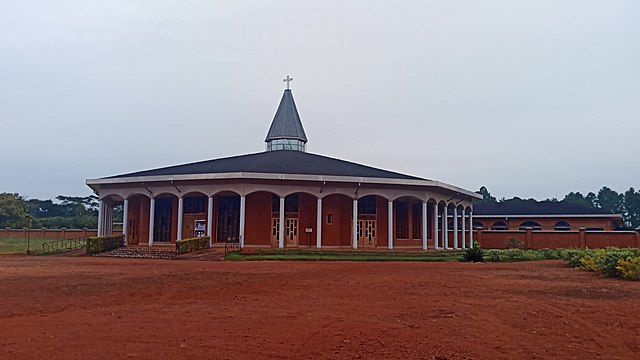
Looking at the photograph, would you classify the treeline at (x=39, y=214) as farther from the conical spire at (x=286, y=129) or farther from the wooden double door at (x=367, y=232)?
the wooden double door at (x=367, y=232)

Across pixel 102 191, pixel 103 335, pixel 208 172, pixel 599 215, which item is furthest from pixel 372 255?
pixel 599 215

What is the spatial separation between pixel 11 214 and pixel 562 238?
49840mm

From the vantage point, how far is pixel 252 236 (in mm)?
32031

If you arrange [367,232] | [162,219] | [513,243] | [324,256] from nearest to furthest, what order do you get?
[324,256] < [367,232] < [162,219] < [513,243]

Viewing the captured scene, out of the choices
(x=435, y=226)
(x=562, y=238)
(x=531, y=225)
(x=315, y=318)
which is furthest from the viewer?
(x=531, y=225)

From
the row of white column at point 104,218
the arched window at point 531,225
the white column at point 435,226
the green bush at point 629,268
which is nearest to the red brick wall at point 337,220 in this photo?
the white column at point 435,226

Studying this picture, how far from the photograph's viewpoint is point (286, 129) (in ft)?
145

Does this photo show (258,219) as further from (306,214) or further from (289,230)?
(306,214)

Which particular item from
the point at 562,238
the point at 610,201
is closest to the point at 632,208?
the point at 610,201

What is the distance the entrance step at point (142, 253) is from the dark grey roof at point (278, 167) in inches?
196

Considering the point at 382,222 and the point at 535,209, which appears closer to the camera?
the point at 382,222

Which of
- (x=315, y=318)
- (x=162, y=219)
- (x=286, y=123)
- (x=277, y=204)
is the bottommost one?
(x=315, y=318)

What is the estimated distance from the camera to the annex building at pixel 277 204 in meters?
31.3

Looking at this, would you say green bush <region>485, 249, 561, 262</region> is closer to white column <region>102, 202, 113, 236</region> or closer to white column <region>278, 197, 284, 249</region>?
white column <region>278, 197, 284, 249</region>
